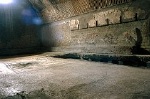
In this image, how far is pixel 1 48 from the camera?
5.37 meters

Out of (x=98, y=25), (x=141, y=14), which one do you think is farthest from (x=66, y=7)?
(x=141, y=14)

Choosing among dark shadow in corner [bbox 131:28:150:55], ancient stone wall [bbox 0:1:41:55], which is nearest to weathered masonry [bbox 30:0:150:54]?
dark shadow in corner [bbox 131:28:150:55]

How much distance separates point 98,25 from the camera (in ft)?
11.1

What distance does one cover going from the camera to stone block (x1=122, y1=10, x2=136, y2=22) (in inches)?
106

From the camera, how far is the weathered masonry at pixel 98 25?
103 inches

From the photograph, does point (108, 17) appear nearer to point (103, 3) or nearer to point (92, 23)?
point (103, 3)

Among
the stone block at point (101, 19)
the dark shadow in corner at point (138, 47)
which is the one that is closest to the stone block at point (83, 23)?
the stone block at point (101, 19)

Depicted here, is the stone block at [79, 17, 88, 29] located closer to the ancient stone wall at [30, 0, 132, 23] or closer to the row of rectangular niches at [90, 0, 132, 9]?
the ancient stone wall at [30, 0, 132, 23]

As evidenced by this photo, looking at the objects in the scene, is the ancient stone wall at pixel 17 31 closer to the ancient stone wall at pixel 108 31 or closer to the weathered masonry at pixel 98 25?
the weathered masonry at pixel 98 25

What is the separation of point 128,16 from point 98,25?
2.48 feet

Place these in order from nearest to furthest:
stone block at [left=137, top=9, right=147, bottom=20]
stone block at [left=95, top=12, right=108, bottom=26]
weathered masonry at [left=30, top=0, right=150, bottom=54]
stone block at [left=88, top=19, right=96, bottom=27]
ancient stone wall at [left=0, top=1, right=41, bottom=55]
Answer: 1. stone block at [left=137, top=9, right=147, bottom=20]
2. weathered masonry at [left=30, top=0, right=150, bottom=54]
3. stone block at [left=95, top=12, right=108, bottom=26]
4. stone block at [left=88, top=19, right=96, bottom=27]
5. ancient stone wall at [left=0, top=1, right=41, bottom=55]

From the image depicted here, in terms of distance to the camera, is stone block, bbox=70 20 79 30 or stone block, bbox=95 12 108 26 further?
stone block, bbox=70 20 79 30

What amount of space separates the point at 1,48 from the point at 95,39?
11.3 ft

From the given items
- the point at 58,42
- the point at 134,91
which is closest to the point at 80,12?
the point at 58,42
